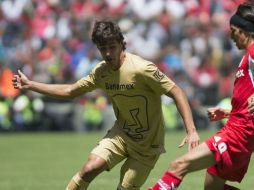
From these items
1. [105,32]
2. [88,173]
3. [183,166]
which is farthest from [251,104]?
[88,173]

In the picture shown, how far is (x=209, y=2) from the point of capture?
24531mm

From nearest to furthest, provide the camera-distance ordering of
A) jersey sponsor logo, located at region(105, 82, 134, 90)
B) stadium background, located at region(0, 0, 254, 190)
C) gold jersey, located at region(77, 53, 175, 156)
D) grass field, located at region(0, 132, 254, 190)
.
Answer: gold jersey, located at region(77, 53, 175, 156)
jersey sponsor logo, located at region(105, 82, 134, 90)
grass field, located at region(0, 132, 254, 190)
stadium background, located at region(0, 0, 254, 190)

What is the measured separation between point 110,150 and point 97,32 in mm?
1201

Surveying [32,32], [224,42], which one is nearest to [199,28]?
[224,42]

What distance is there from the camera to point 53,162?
14.5 metres

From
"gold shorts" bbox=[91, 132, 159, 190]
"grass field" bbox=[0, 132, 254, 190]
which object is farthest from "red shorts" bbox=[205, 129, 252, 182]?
"grass field" bbox=[0, 132, 254, 190]

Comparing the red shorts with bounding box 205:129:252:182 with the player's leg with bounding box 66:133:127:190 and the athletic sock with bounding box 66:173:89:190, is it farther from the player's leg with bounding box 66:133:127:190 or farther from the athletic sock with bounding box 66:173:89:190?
the athletic sock with bounding box 66:173:89:190

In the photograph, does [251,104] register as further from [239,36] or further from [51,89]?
[51,89]

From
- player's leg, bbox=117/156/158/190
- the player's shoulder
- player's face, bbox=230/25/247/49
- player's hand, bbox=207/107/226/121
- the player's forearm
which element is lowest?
player's leg, bbox=117/156/158/190

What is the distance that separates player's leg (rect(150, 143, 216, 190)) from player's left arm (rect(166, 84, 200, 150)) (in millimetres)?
148

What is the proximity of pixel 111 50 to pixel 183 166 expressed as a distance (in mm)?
1380

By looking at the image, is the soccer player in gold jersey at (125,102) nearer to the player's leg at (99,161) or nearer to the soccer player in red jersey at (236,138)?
the player's leg at (99,161)

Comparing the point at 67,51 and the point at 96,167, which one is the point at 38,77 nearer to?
the point at 67,51

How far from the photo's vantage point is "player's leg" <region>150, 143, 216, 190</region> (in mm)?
6848
